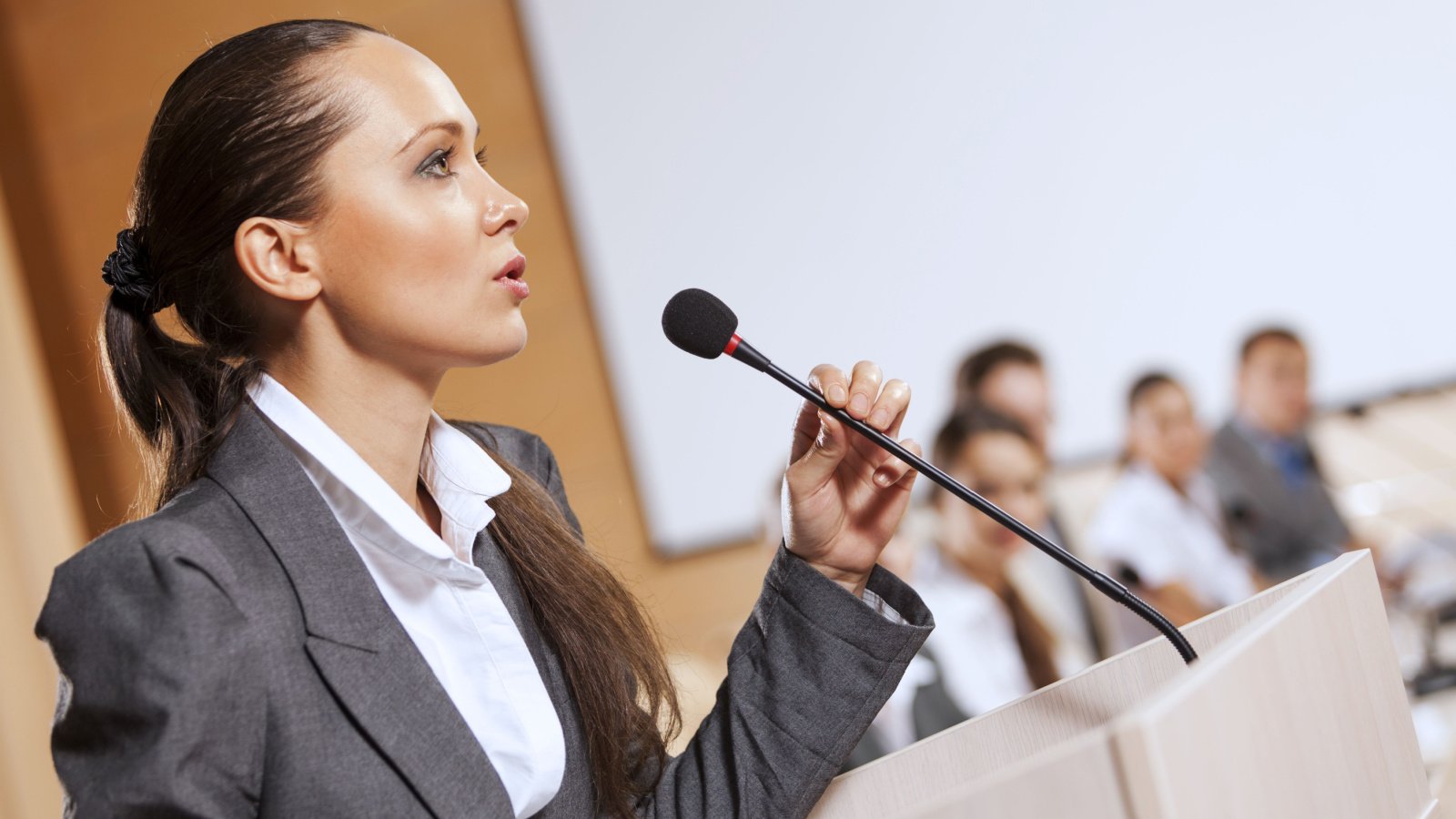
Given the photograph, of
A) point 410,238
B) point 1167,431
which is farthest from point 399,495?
point 1167,431

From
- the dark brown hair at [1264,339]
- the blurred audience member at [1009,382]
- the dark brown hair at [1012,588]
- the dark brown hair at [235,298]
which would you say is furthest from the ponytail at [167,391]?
the dark brown hair at [1264,339]

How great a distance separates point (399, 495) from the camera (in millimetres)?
963

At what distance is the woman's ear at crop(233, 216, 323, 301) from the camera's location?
36.3 inches

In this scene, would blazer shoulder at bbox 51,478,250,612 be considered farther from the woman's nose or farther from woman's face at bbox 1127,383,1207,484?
woman's face at bbox 1127,383,1207,484

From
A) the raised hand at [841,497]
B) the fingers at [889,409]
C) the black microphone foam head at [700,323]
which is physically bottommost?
the raised hand at [841,497]

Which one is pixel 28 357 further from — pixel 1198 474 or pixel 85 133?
pixel 1198 474

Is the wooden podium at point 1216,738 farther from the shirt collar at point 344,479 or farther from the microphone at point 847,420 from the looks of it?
the shirt collar at point 344,479

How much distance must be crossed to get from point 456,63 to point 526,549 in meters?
3.07

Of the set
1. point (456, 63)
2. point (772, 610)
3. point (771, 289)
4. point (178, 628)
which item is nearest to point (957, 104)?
point (771, 289)

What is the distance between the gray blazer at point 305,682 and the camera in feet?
2.30

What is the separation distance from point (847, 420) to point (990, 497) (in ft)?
6.48

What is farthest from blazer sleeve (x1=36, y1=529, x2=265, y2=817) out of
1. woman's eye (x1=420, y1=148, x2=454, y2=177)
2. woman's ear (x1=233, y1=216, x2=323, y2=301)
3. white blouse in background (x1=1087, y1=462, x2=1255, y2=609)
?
white blouse in background (x1=1087, y1=462, x2=1255, y2=609)

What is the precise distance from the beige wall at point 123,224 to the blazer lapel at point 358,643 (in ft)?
8.50

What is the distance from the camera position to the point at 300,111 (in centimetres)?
92
